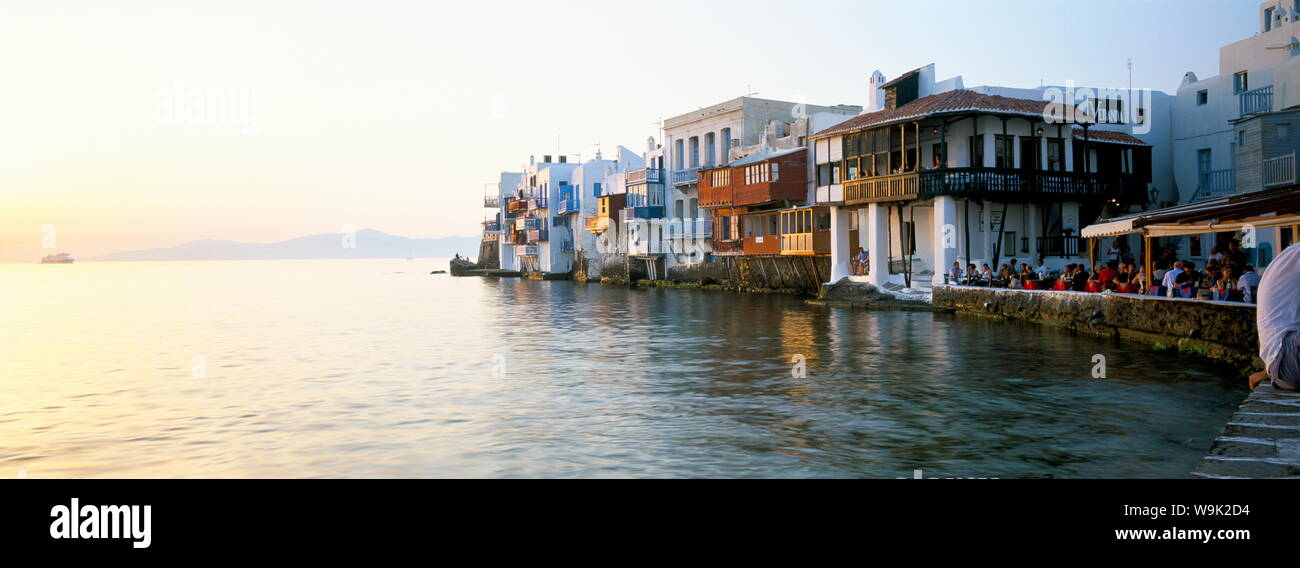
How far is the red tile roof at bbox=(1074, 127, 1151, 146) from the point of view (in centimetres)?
4056

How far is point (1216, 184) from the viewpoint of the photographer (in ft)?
134

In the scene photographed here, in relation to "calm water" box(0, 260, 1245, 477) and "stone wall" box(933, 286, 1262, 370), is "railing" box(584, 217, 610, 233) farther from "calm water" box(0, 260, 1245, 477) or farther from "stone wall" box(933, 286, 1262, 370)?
"stone wall" box(933, 286, 1262, 370)

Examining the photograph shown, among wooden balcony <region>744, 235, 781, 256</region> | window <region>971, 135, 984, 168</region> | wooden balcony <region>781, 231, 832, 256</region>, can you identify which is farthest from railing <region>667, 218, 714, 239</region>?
window <region>971, 135, 984, 168</region>

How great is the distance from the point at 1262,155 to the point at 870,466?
2842 cm

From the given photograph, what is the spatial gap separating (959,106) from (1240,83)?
11714 millimetres

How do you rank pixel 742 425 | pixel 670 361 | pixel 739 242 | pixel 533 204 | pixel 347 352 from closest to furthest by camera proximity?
pixel 742 425, pixel 670 361, pixel 347 352, pixel 739 242, pixel 533 204

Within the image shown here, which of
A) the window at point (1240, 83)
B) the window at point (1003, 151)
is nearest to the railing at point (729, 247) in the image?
the window at point (1003, 151)

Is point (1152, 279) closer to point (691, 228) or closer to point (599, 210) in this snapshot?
point (691, 228)

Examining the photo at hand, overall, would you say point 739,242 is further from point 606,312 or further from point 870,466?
point 870,466

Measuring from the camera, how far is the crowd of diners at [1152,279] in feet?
69.5

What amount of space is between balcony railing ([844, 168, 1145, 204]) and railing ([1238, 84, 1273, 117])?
5023 millimetres

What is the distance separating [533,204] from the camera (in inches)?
3917
